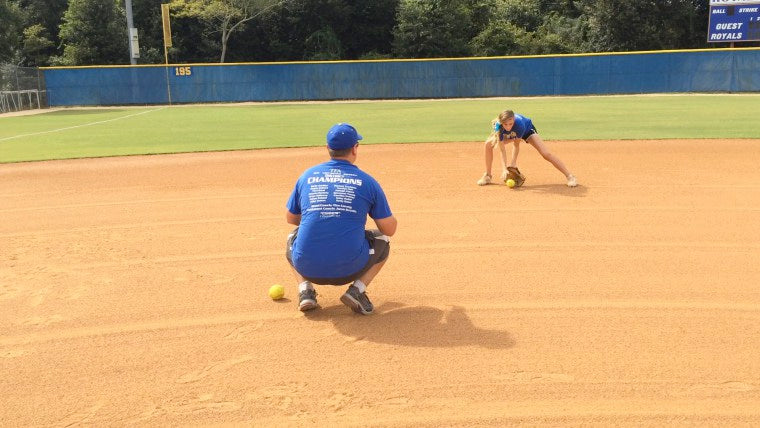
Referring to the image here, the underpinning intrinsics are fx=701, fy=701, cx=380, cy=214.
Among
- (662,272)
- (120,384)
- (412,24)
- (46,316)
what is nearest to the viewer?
(120,384)

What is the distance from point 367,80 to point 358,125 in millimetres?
16222

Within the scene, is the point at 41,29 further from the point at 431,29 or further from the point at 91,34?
the point at 431,29

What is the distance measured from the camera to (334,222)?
16.6ft

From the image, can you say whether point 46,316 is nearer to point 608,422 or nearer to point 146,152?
point 608,422

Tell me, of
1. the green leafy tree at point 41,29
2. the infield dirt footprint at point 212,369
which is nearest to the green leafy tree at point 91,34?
the green leafy tree at point 41,29

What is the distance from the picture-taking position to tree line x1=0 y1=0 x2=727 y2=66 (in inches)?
1828

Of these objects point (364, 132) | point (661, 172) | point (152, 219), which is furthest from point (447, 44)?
point (152, 219)

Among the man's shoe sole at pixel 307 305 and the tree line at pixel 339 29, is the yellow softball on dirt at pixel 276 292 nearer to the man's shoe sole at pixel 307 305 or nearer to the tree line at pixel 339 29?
the man's shoe sole at pixel 307 305


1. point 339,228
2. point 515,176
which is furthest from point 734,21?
point 339,228

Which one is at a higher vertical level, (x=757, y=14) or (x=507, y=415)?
(x=757, y=14)

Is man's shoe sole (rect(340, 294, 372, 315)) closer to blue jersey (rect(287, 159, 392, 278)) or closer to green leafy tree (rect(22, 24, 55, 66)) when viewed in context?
blue jersey (rect(287, 159, 392, 278))

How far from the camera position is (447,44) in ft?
156

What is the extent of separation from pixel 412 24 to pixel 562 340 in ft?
148

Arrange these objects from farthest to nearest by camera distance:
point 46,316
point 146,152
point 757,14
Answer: point 757,14 < point 146,152 < point 46,316
